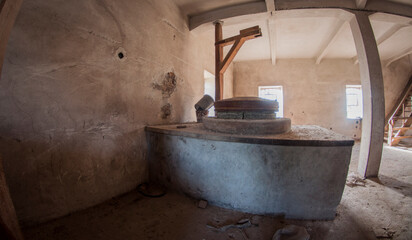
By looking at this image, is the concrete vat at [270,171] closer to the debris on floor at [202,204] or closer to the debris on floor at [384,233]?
the debris on floor at [202,204]

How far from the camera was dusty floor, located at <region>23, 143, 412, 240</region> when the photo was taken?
160cm

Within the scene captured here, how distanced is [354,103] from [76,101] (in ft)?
34.4

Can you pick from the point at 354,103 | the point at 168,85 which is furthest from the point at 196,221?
the point at 354,103

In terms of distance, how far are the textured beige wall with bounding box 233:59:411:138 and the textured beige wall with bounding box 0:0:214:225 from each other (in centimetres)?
669

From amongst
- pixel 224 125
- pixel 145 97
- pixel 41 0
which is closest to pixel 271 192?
pixel 224 125

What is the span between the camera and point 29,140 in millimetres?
1590

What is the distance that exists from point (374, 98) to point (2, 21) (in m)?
4.87

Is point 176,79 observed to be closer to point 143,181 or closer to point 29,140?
point 143,181

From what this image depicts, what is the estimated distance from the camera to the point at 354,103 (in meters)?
7.59

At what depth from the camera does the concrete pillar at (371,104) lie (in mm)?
2926

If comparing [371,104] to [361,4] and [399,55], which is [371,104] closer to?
[361,4]

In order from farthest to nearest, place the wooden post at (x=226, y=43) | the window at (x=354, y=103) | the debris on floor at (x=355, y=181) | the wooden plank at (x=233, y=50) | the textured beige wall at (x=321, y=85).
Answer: the window at (x=354, y=103) → the textured beige wall at (x=321, y=85) → the wooden plank at (x=233, y=50) → the wooden post at (x=226, y=43) → the debris on floor at (x=355, y=181)

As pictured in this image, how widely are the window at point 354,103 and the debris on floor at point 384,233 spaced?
25.4 feet

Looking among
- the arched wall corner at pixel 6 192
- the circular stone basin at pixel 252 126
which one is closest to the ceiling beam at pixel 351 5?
the circular stone basin at pixel 252 126
